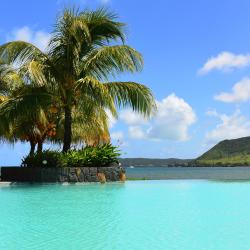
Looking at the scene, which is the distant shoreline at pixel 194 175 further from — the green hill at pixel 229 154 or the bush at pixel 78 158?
the green hill at pixel 229 154

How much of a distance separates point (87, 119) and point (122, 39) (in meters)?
3.20

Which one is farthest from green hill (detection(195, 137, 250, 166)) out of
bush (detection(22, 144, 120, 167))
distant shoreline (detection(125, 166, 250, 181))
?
bush (detection(22, 144, 120, 167))

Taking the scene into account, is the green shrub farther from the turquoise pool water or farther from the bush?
the turquoise pool water

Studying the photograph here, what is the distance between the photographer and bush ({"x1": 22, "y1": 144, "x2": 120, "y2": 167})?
1580 centimetres

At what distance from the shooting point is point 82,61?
1645 cm

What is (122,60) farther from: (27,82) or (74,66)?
(27,82)

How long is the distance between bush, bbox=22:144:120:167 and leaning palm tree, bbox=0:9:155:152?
0.81 metres

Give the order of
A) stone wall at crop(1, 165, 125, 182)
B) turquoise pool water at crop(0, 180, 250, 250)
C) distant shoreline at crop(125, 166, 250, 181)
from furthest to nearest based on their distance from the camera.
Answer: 1. distant shoreline at crop(125, 166, 250, 181)
2. stone wall at crop(1, 165, 125, 182)
3. turquoise pool water at crop(0, 180, 250, 250)

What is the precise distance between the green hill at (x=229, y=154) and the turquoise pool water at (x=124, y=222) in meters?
129

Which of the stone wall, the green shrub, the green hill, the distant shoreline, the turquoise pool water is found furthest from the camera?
the green hill

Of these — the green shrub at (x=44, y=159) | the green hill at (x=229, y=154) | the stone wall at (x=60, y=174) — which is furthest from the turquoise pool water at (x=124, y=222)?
the green hill at (x=229, y=154)

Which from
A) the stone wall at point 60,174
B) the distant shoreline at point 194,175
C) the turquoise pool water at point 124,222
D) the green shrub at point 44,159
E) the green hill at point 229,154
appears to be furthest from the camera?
the green hill at point 229,154

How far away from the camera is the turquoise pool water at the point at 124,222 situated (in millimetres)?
5859

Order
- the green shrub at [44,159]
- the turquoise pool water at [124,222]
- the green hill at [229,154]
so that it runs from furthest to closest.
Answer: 1. the green hill at [229,154]
2. the green shrub at [44,159]
3. the turquoise pool water at [124,222]
